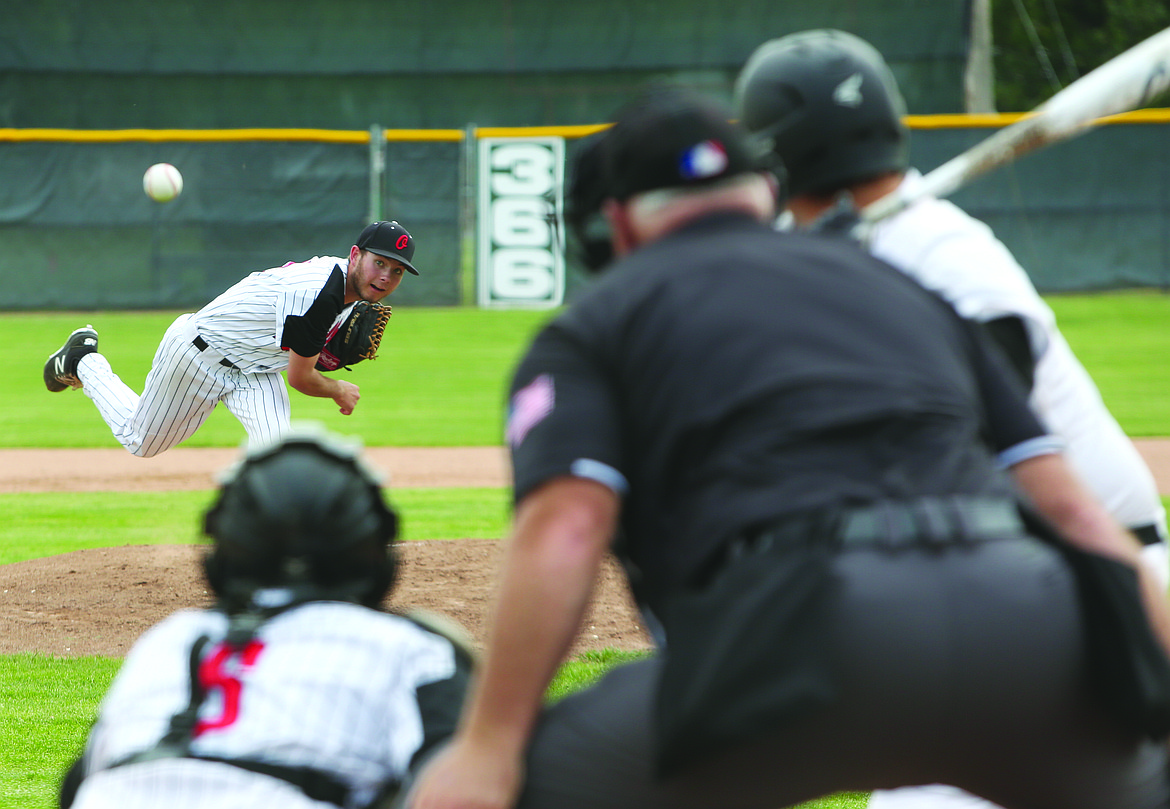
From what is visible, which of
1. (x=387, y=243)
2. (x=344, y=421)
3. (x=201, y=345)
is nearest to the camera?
(x=387, y=243)

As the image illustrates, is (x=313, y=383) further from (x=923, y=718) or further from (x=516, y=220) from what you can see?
(x=516, y=220)

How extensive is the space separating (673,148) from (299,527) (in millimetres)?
738

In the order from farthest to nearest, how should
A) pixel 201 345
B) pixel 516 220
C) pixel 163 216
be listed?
pixel 516 220 < pixel 163 216 < pixel 201 345

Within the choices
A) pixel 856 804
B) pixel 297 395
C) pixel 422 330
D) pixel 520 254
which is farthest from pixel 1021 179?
pixel 856 804

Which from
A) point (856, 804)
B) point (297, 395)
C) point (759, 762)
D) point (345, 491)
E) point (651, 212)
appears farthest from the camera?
point (297, 395)

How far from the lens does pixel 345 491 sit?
189cm

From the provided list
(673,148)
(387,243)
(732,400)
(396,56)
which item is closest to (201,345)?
(387,243)

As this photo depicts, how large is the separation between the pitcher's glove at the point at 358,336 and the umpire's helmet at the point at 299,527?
5.40 m

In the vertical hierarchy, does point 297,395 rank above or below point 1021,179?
below

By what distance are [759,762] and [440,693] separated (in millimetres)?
515

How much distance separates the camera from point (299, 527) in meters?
→ 1.84

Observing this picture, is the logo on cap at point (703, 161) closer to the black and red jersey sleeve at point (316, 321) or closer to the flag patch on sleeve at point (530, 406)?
the flag patch on sleeve at point (530, 406)

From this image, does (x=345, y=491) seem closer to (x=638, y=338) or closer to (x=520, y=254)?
(x=638, y=338)

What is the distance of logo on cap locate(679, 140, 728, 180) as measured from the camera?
5.47 ft
